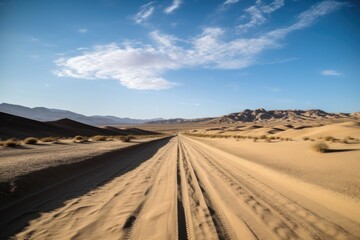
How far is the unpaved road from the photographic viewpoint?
445cm

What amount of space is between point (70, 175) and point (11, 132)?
37686mm

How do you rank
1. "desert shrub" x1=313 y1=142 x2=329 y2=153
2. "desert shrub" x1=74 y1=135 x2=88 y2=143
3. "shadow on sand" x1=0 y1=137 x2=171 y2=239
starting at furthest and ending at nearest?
1. "desert shrub" x1=74 y1=135 x2=88 y2=143
2. "desert shrub" x1=313 y1=142 x2=329 y2=153
3. "shadow on sand" x1=0 y1=137 x2=171 y2=239

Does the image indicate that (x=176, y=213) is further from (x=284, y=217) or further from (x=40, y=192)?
(x=40, y=192)

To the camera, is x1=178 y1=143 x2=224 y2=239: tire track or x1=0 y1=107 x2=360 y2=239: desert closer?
x1=178 y1=143 x2=224 y2=239: tire track

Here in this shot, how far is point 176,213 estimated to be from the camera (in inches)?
214

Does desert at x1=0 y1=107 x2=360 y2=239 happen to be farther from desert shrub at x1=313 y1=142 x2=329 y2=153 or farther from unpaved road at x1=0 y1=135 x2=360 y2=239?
desert shrub at x1=313 y1=142 x2=329 y2=153

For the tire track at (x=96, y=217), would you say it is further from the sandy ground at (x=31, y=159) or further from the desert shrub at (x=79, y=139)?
the desert shrub at (x=79, y=139)

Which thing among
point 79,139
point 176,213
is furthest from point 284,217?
point 79,139

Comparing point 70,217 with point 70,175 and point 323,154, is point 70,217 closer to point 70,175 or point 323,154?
point 70,175

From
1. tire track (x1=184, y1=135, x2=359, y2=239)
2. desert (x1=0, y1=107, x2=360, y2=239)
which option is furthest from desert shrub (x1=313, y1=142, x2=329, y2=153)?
tire track (x1=184, y1=135, x2=359, y2=239)

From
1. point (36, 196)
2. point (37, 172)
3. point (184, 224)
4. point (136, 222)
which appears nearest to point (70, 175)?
point (37, 172)

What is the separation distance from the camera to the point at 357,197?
636cm

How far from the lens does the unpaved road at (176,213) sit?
4.45m

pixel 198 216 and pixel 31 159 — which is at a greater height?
pixel 31 159
